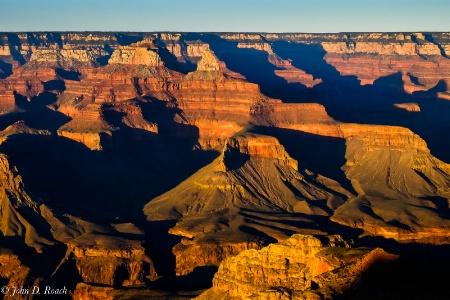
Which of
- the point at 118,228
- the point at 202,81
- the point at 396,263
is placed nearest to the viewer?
the point at 396,263

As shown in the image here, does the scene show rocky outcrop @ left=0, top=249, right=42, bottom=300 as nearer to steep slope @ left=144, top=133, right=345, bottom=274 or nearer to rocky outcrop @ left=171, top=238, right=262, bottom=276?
rocky outcrop @ left=171, top=238, right=262, bottom=276

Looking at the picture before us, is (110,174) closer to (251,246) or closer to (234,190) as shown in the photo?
(234,190)

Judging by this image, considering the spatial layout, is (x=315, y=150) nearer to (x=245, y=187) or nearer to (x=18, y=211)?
(x=245, y=187)

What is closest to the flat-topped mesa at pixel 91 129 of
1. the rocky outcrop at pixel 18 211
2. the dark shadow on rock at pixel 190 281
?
the rocky outcrop at pixel 18 211

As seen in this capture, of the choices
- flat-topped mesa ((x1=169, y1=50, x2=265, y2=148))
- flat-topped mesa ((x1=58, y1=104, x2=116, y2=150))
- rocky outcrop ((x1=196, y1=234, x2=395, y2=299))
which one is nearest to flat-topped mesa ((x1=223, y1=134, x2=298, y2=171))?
flat-topped mesa ((x1=169, y1=50, x2=265, y2=148))

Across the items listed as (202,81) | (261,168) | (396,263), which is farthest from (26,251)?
(202,81)

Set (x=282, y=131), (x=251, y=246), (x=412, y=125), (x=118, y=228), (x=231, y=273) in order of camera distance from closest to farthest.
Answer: (x=231, y=273), (x=251, y=246), (x=118, y=228), (x=282, y=131), (x=412, y=125)

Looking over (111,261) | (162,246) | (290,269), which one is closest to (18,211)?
(162,246)
